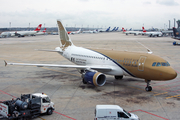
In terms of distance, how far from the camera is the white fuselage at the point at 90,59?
24.6 meters

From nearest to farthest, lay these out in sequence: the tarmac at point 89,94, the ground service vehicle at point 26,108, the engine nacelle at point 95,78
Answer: the ground service vehicle at point 26,108 < the tarmac at point 89,94 < the engine nacelle at point 95,78

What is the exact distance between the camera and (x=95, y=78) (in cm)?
2217

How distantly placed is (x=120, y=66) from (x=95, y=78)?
384 cm

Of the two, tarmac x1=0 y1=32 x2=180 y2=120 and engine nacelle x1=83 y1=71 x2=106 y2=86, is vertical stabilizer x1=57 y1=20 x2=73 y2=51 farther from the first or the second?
engine nacelle x1=83 y1=71 x2=106 y2=86

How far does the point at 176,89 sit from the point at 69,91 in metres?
12.6

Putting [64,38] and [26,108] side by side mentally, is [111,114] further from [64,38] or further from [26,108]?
[64,38]

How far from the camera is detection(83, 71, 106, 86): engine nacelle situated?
72.9 feet

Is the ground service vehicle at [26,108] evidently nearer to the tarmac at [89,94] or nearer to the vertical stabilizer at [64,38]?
the tarmac at [89,94]

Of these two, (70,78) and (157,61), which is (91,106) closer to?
(157,61)

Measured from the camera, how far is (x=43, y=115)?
16047 mm

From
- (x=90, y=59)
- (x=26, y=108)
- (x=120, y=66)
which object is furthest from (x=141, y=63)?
(x=26, y=108)

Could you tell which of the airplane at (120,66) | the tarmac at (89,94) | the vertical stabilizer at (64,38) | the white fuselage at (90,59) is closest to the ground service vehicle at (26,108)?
the tarmac at (89,94)

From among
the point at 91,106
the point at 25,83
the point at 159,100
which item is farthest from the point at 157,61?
the point at 25,83

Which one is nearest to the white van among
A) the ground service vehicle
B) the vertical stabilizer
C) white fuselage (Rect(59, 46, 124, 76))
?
the ground service vehicle
